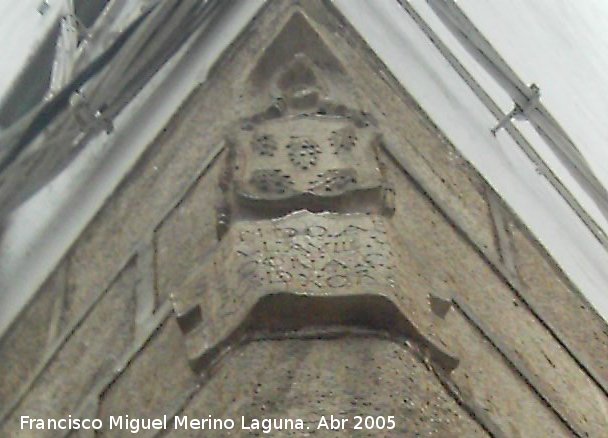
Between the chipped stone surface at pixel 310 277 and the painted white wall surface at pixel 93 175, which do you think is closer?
the chipped stone surface at pixel 310 277

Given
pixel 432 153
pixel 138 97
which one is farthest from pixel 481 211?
pixel 138 97

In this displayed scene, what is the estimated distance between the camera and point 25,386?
4.81 feet

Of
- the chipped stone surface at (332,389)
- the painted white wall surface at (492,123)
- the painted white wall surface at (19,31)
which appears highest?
the painted white wall surface at (492,123)

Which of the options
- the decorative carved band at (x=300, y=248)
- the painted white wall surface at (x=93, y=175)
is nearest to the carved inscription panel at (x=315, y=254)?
the decorative carved band at (x=300, y=248)

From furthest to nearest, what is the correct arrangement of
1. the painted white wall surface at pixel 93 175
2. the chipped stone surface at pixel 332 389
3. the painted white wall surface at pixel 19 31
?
the painted white wall surface at pixel 19 31, the painted white wall surface at pixel 93 175, the chipped stone surface at pixel 332 389

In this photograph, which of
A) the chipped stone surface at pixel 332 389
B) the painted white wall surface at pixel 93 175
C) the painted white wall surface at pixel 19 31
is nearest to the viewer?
the chipped stone surface at pixel 332 389

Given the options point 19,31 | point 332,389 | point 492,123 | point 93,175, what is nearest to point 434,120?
point 492,123

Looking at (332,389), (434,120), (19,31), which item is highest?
(434,120)

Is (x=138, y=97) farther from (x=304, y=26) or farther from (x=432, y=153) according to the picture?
(x=432, y=153)

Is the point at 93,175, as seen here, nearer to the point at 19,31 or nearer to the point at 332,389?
the point at 332,389

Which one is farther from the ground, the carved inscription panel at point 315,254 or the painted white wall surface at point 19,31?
the carved inscription panel at point 315,254

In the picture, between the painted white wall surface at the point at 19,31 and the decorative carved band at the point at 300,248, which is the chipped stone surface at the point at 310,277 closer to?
the decorative carved band at the point at 300,248

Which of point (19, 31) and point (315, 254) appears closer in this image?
point (315, 254)

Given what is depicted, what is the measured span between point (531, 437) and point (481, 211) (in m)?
0.48
